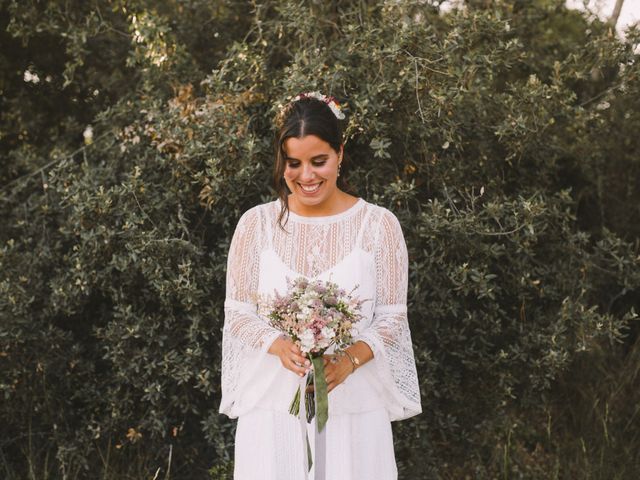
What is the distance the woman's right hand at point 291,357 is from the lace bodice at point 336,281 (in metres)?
0.08

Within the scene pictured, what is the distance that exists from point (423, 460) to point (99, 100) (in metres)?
3.23

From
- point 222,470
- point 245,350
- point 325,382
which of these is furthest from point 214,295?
point 325,382

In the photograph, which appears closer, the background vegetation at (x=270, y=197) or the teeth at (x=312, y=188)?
the teeth at (x=312, y=188)

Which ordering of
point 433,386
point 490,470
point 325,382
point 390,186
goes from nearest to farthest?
point 325,382
point 390,186
point 433,386
point 490,470

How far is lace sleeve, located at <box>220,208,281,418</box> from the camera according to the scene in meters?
2.99

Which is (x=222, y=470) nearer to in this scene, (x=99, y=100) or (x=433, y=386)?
(x=433, y=386)

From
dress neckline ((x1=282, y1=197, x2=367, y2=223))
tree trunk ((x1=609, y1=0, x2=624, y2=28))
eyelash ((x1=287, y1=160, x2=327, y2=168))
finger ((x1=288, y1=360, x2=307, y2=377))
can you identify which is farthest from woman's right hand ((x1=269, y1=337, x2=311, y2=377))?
tree trunk ((x1=609, y1=0, x2=624, y2=28))

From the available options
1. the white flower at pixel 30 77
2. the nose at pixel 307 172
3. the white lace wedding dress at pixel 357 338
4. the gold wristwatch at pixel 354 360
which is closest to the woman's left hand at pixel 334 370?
the gold wristwatch at pixel 354 360

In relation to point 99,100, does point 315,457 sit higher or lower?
lower

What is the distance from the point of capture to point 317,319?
8.54ft

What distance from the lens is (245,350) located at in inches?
120

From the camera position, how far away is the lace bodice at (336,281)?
2996 mm

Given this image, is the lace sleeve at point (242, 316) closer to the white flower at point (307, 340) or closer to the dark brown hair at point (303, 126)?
the dark brown hair at point (303, 126)

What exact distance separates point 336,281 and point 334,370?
0.36 metres
